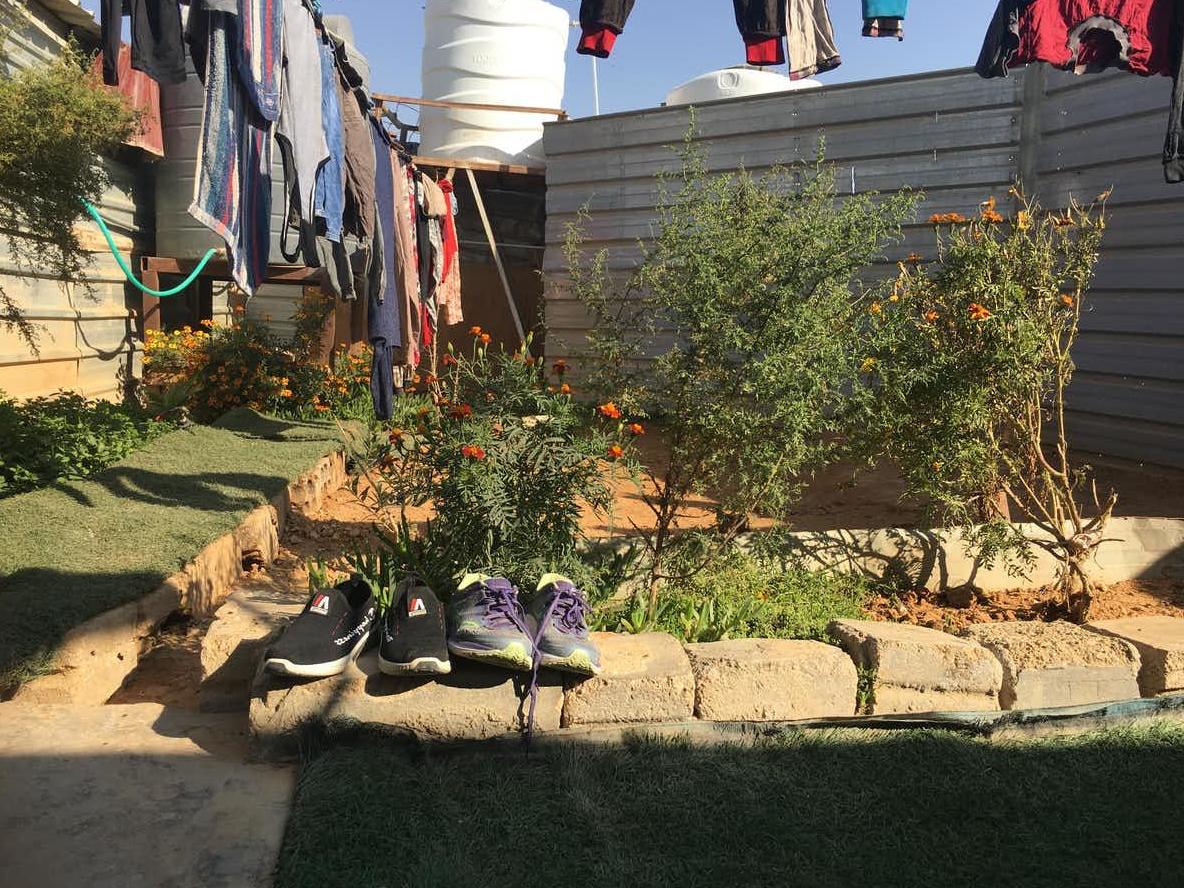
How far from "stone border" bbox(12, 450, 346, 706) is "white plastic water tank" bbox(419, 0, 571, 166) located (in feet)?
23.4

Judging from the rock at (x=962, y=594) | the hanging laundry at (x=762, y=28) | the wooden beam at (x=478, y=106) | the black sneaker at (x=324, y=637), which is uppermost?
the wooden beam at (x=478, y=106)

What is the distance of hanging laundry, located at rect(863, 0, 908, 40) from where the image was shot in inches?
216

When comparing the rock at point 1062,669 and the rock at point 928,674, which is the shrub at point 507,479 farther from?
the rock at point 1062,669

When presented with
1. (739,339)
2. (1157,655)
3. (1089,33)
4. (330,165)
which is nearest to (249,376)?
(330,165)

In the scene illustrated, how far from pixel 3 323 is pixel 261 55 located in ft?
14.7

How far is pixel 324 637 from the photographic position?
2498 mm

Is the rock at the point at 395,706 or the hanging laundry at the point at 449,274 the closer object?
the rock at the point at 395,706

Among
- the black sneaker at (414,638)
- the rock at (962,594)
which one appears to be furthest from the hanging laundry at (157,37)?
the rock at (962,594)

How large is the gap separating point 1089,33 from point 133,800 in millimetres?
5333

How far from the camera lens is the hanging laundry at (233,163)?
314cm

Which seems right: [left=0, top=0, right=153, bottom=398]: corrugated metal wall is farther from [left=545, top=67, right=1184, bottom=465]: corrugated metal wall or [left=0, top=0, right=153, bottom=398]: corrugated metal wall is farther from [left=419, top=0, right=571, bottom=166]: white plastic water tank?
[left=545, top=67, right=1184, bottom=465]: corrugated metal wall

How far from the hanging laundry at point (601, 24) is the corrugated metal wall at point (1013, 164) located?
161 cm

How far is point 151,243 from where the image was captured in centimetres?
920

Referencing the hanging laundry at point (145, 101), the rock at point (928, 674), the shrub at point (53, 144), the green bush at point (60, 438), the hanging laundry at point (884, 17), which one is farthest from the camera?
the hanging laundry at point (145, 101)
